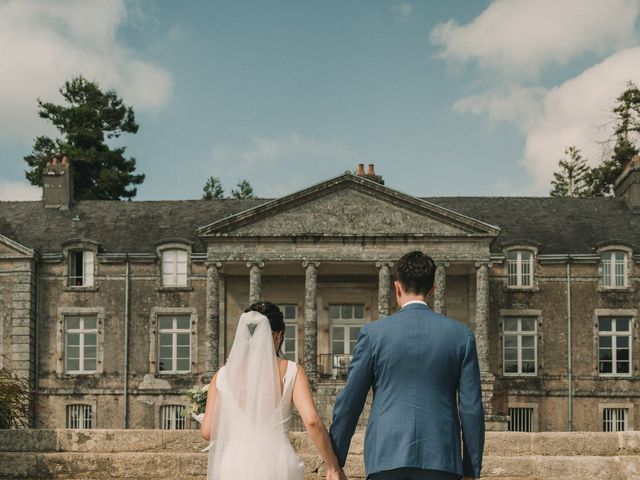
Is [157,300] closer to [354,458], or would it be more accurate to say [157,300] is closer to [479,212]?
[479,212]

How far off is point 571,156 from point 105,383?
36.3 m

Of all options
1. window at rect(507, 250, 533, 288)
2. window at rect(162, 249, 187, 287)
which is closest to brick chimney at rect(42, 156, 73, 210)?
window at rect(162, 249, 187, 287)

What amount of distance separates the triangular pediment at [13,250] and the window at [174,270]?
429cm

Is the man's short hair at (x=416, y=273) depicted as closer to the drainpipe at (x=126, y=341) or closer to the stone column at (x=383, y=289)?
the stone column at (x=383, y=289)

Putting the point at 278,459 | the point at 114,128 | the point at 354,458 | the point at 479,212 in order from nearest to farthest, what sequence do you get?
1. the point at 278,459
2. the point at 354,458
3. the point at 479,212
4. the point at 114,128

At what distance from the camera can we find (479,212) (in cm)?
3638

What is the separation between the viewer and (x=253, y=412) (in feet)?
22.1

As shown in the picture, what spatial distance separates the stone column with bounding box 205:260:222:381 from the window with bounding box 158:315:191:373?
1770 mm

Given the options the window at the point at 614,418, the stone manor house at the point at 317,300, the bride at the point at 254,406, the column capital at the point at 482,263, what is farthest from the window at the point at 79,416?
the bride at the point at 254,406

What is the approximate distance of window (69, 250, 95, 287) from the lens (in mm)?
34094

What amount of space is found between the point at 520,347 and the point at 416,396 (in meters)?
28.5

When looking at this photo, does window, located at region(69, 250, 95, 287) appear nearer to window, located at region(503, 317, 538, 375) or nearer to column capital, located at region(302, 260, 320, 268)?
column capital, located at region(302, 260, 320, 268)

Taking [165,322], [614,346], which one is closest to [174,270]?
[165,322]

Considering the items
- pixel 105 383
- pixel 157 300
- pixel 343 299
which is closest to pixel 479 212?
pixel 343 299
